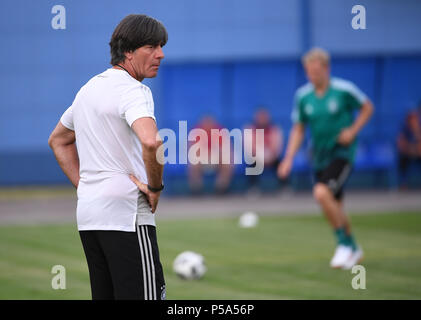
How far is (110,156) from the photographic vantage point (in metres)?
4.79

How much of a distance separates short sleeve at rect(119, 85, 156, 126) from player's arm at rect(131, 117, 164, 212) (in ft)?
0.11

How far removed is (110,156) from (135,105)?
1.09ft

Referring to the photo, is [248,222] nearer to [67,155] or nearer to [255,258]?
[255,258]

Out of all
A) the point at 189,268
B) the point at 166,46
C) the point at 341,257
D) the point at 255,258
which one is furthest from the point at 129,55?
the point at 166,46

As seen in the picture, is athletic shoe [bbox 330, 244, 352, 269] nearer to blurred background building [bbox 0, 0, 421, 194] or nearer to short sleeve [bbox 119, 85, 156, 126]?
short sleeve [bbox 119, 85, 156, 126]

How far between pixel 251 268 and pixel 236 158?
1151 centimetres

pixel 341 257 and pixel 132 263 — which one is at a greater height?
pixel 132 263

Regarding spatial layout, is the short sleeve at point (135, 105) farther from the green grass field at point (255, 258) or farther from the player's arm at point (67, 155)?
the green grass field at point (255, 258)

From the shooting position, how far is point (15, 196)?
23.1 meters

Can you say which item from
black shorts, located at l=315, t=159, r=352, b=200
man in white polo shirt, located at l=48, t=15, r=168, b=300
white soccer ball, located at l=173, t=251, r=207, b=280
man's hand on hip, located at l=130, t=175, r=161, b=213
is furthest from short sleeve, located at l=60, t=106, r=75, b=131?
black shorts, located at l=315, t=159, r=352, b=200

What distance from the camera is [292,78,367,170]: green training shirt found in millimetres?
10984

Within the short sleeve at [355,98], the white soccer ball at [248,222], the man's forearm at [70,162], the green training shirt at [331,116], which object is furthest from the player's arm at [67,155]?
the white soccer ball at [248,222]
